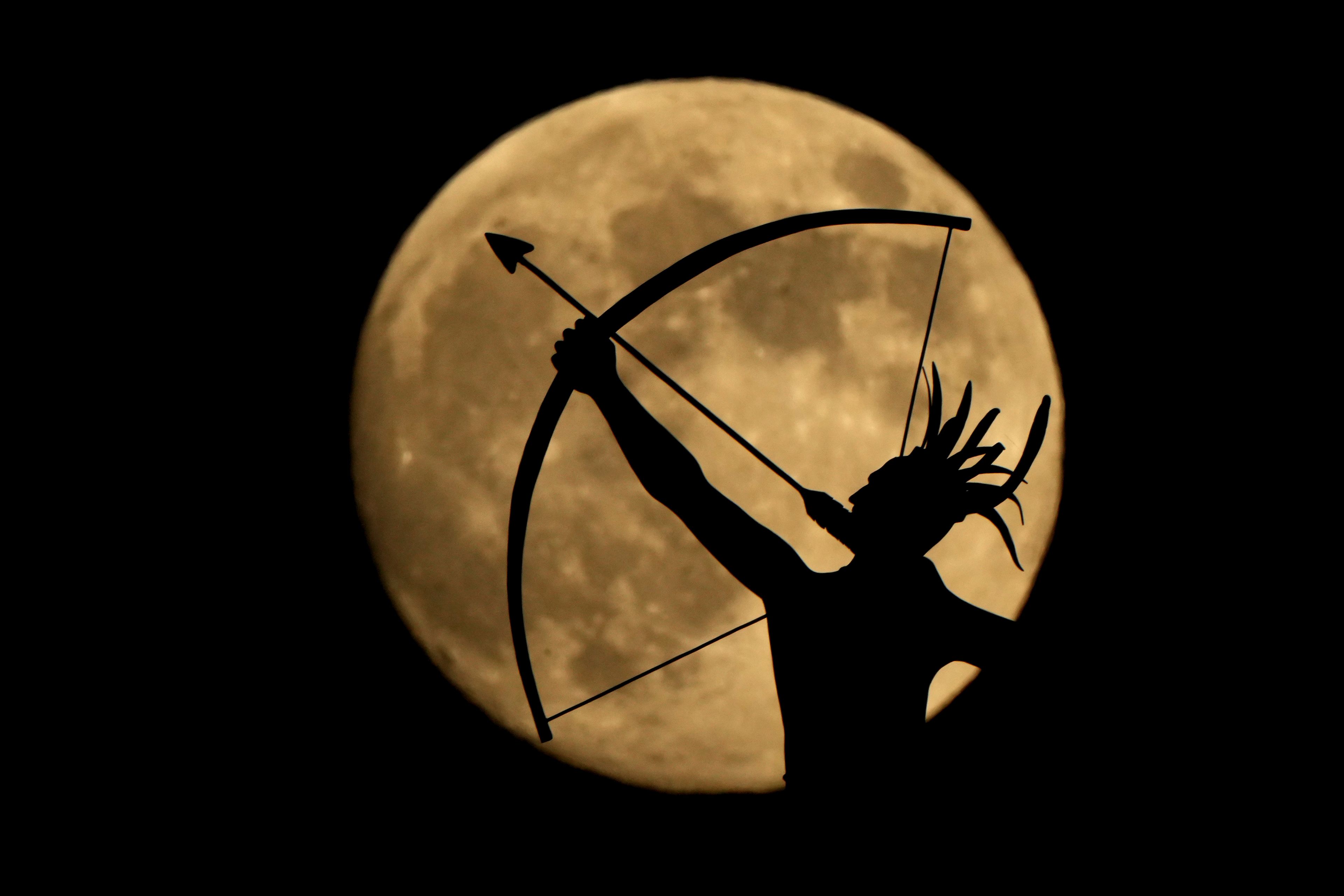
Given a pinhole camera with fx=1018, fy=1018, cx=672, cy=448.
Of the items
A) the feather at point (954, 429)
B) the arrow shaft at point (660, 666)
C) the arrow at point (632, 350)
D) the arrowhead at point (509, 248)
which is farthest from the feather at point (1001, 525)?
the arrowhead at point (509, 248)

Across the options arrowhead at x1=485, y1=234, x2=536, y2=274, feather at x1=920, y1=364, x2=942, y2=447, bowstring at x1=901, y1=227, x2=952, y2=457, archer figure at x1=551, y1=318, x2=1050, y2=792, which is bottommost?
archer figure at x1=551, y1=318, x2=1050, y2=792

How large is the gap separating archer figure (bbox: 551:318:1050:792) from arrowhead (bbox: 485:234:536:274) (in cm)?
17

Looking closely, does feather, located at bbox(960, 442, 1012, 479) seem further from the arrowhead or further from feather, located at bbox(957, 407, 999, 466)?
the arrowhead

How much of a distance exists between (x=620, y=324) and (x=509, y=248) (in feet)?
0.70

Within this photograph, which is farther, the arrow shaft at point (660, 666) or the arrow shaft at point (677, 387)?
the arrow shaft at point (660, 666)

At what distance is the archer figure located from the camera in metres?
1.37

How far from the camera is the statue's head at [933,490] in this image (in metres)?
1.41

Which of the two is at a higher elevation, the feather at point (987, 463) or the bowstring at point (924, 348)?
the bowstring at point (924, 348)

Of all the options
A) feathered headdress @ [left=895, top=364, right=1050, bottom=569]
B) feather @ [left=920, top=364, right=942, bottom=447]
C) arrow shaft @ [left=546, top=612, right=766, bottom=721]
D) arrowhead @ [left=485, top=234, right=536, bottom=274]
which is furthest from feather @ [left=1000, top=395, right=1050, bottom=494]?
arrowhead @ [left=485, top=234, right=536, bottom=274]

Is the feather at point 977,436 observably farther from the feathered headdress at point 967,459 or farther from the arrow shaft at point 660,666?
the arrow shaft at point 660,666

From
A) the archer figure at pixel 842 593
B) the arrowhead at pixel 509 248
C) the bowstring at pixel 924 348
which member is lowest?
the archer figure at pixel 842 593

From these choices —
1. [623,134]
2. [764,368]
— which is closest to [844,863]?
[764,368]

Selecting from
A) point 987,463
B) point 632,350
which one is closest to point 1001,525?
point 987,463

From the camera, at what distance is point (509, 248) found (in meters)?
1.51
